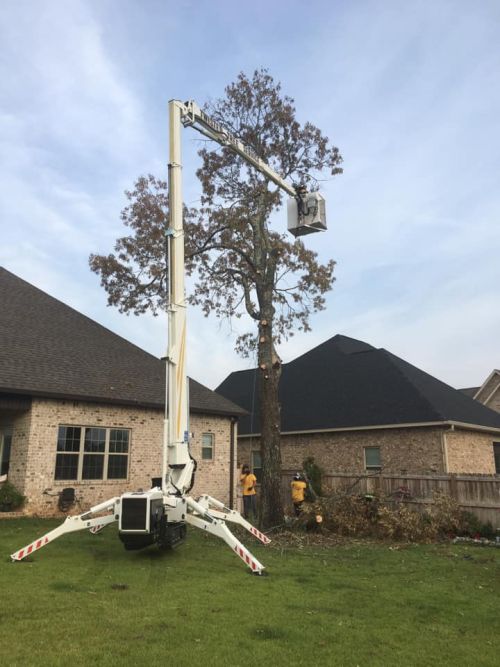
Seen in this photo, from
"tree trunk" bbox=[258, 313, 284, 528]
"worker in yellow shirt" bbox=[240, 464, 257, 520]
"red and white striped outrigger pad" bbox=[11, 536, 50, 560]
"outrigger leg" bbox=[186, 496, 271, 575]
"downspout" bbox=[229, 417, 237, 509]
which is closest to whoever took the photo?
"outrigger leg" bbox=[186, 496, 271, 575]

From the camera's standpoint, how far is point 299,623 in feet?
20.7

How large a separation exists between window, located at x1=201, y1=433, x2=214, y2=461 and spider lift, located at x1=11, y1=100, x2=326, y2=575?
8595 mm

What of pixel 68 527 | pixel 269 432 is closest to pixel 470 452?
pixel 269 432

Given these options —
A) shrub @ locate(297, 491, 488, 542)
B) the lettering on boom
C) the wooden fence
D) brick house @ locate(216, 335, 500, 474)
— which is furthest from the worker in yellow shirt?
the lettering on boom

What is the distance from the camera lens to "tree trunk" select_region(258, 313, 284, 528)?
14805 mm

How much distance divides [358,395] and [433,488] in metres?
9.06

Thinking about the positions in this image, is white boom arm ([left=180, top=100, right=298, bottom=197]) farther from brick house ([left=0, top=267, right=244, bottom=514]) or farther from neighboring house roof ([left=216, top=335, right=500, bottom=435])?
neighboring house roof ([left=216, top=335, right=500, bottom=435])

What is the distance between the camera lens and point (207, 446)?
20.7 metres

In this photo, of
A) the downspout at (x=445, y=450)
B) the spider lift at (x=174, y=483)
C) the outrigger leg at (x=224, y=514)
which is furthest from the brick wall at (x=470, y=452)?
the spider lift at (x=174, y=483)

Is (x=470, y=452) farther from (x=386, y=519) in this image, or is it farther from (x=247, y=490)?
(x=247, y=490)

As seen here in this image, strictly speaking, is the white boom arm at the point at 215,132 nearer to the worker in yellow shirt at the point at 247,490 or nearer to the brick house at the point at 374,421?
the worker in yellow shirt at the point at 247,490

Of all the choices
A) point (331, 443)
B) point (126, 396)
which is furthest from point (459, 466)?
point (126, 396)

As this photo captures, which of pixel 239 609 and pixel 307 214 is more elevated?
pixel 307 214

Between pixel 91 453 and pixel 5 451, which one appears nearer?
pixel 5 451
